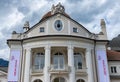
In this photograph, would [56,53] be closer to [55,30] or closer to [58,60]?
[58,60]

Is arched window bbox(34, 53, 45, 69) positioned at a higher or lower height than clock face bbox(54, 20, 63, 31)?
lower

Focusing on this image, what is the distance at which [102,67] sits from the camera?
32.9 metres

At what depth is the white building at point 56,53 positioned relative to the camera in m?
30.8

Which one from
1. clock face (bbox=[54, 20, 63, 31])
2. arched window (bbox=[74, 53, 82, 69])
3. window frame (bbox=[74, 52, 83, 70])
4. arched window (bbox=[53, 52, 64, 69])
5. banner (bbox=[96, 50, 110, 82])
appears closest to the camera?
arched window (bbox=[53, 52, 64, 69])

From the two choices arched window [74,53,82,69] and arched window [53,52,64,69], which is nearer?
arched window [53,52,64,69]

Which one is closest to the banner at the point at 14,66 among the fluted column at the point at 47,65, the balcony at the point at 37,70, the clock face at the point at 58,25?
the balcony at the point at 37,70

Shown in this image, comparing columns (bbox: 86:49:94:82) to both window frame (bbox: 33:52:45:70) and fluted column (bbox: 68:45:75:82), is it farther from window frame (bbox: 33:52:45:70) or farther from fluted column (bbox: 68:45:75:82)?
window frame (bbox: 33:52:45:70)

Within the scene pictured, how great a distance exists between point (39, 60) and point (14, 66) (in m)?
3.97

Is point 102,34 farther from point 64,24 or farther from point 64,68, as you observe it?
point 64,68

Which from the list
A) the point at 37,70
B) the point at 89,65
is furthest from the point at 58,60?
the point at 89,65

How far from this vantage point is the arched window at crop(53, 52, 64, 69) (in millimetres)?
31450

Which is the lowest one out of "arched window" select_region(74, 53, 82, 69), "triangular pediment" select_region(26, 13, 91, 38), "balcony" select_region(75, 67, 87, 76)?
"balcony" select_region(75, 67, 87, 76)

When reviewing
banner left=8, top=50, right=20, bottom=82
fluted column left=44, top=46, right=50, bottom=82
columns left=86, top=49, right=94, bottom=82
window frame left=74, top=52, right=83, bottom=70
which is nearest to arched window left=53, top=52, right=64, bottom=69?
fluted column left=44, top=46, right=50, bottom=82

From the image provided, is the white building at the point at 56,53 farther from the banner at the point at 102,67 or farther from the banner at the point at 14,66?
the banner at the point at 102,67
